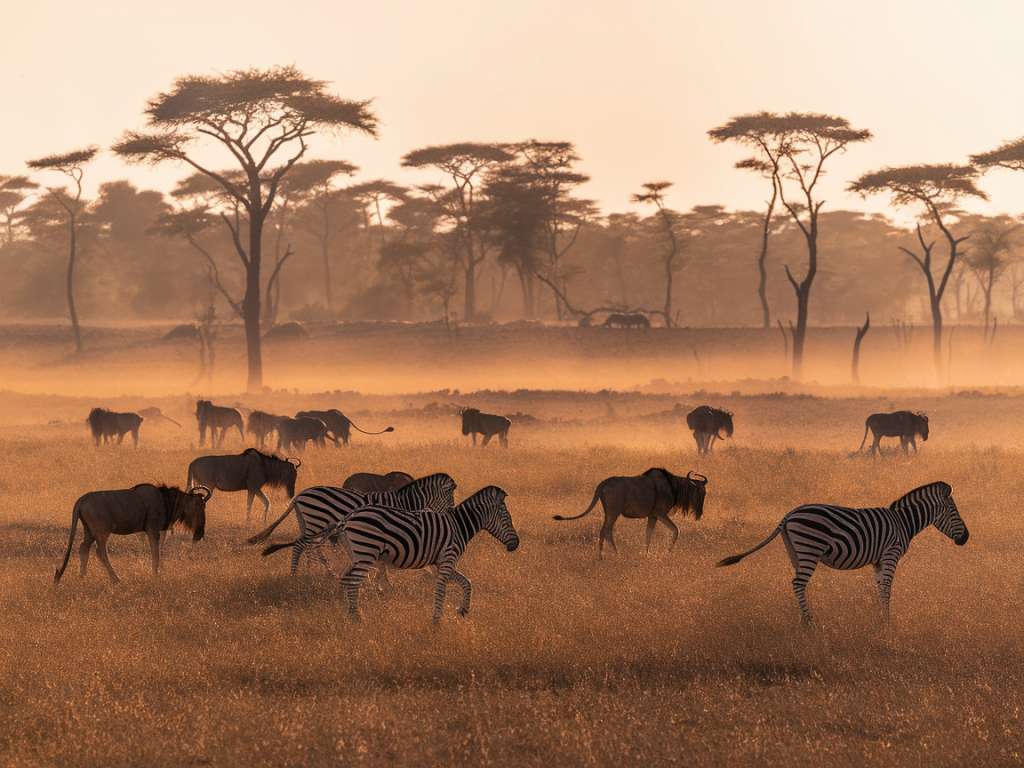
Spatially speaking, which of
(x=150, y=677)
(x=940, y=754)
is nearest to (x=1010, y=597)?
(x=940, y=754)

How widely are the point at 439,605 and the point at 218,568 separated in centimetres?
351

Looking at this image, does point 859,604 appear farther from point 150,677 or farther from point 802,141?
point 802,141

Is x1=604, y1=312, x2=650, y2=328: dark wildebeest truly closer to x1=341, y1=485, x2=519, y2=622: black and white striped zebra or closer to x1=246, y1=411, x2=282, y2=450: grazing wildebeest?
x1=246, y1=411, x2=282, y2=450: grazing wildebeest

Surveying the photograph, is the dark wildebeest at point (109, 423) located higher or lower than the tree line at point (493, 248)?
lower

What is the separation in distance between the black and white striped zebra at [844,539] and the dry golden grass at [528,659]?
0.47 metres

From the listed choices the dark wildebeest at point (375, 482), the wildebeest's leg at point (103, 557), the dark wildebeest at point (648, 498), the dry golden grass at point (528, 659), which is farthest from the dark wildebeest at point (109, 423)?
the dark wildebeest at point (648, 498)

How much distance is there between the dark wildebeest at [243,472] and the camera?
1350 cm

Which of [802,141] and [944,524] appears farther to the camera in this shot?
[802,141]

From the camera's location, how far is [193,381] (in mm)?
46531

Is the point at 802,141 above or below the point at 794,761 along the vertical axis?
above

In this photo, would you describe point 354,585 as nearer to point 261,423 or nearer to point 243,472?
point 243,472

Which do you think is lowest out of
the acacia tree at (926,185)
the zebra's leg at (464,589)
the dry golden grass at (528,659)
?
the dry golden grass at (528,659)

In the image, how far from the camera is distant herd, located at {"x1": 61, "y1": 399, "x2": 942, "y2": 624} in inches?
348

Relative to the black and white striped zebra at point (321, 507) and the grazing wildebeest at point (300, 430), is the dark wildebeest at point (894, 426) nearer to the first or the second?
the grazing wildebeest at point (300, 430)
